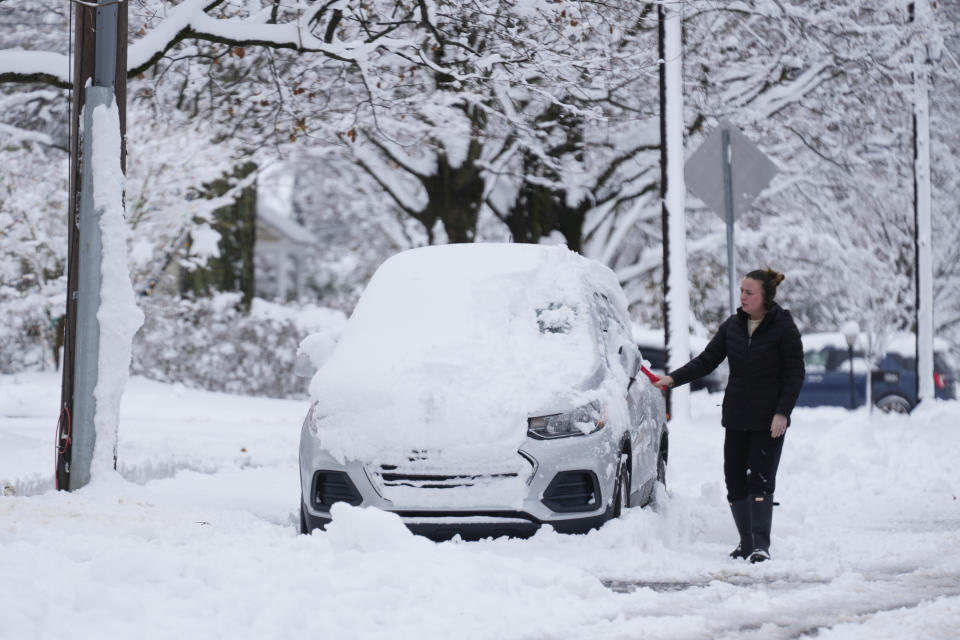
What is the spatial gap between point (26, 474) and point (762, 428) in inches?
254

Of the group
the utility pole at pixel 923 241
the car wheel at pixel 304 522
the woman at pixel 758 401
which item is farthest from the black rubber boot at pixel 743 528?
the utility pole at pixel 923 241

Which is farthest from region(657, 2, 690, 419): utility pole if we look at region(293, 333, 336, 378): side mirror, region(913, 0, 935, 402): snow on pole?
region(293, 333, 336, 378): side mirror

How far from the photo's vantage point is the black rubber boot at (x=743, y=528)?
288 inches

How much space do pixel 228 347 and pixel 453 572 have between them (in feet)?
52.7

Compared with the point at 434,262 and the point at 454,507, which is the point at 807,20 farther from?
the point at 454,507

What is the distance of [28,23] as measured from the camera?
1670 centimetres

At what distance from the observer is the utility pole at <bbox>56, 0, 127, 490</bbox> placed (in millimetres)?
8133

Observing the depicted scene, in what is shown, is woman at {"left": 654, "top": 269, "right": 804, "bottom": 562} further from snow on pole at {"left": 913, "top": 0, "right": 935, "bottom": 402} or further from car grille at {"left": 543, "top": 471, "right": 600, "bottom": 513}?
snow on pole at {"left": 913, "top": 0, "right": 935, "bottom": 402}

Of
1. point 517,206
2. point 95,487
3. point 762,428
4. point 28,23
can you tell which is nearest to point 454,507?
point 762,428

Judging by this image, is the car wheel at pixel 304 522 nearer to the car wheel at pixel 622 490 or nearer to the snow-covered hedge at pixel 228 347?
the car wheel at pixel 622 490

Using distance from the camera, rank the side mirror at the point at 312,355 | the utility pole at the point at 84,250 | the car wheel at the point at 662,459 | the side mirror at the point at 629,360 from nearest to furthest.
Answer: the side mirror at the point at 629,360, the side mirror at the point at 312,355, the utility pole at the point at 84,250, the car wheel at the point at 662,459

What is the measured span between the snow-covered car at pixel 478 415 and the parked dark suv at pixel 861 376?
18293 millimetres

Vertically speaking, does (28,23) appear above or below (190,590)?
above

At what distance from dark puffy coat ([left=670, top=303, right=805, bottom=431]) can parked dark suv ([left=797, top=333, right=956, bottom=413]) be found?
18131 mm
